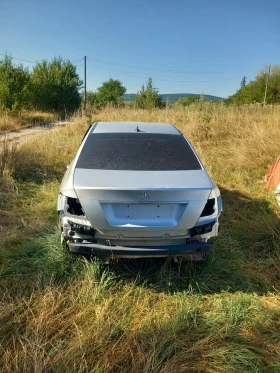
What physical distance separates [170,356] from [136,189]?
52.4 inches

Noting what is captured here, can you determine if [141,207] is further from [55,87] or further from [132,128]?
[55,87]

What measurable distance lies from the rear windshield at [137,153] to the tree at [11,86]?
52.3 feet

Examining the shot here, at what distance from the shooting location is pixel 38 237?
3.61 metres

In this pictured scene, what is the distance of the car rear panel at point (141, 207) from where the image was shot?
2.34 meters

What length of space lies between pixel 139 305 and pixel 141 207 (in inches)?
37.2

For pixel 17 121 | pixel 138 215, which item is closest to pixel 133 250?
pixel 138 215

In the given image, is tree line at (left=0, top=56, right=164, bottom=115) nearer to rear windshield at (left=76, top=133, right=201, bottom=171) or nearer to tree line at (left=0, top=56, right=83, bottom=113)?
tree line at (left=0, top=56, right=83, bottom=113)

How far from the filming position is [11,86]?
16969mm

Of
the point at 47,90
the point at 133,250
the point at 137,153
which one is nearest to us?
the point at 133,250

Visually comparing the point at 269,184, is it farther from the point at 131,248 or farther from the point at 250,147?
the point at 131,248

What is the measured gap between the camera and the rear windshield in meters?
2.92

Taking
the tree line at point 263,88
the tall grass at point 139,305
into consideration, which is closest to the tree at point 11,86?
the tall grass at point 139,305

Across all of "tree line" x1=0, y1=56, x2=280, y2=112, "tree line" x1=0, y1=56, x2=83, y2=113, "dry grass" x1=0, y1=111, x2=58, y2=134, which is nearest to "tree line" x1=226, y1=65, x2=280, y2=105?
"tree line" x1=0, y1=56, x2=280, y2=112

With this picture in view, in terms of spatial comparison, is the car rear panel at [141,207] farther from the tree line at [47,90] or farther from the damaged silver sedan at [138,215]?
the tree line at [47,90]
